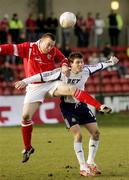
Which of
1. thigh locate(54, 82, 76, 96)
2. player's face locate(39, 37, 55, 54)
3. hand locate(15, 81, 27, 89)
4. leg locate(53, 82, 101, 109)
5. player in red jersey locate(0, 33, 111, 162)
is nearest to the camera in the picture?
leg locate(53, 82, 101, 109)

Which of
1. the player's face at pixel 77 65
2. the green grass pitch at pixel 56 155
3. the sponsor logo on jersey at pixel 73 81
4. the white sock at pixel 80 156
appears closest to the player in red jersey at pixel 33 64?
the green grass pitch at pixel 56 155

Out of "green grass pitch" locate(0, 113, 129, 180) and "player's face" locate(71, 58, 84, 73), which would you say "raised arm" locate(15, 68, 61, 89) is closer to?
"player's face" locate(71, 58, 84, 73)

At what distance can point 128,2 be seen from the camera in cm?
3562

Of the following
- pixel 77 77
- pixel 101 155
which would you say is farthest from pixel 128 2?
pixel 77 77

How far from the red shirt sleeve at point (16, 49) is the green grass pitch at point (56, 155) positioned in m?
2.03

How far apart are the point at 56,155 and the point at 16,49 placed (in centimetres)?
287

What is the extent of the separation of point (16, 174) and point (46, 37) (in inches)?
97.9

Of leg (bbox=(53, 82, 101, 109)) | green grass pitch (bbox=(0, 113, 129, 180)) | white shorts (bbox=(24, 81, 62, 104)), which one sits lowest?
green grass pitch (bbox=(0, 113, 129, 180))

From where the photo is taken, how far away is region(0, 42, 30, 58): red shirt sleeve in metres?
13.1

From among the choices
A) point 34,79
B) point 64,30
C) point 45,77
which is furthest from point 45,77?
point 64,30

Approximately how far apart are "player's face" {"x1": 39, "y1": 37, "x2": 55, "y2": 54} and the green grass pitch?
208 cm

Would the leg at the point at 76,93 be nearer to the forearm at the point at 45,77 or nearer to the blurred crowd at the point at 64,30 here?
the forearm at the point at 45,77

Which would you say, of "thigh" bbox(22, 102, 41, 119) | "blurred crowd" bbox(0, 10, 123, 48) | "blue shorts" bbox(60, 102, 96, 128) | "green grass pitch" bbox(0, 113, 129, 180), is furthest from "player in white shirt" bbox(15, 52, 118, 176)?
"blurred crowd" bbox(0, 10, 123, 48)

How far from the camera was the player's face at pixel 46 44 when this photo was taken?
507 inches
